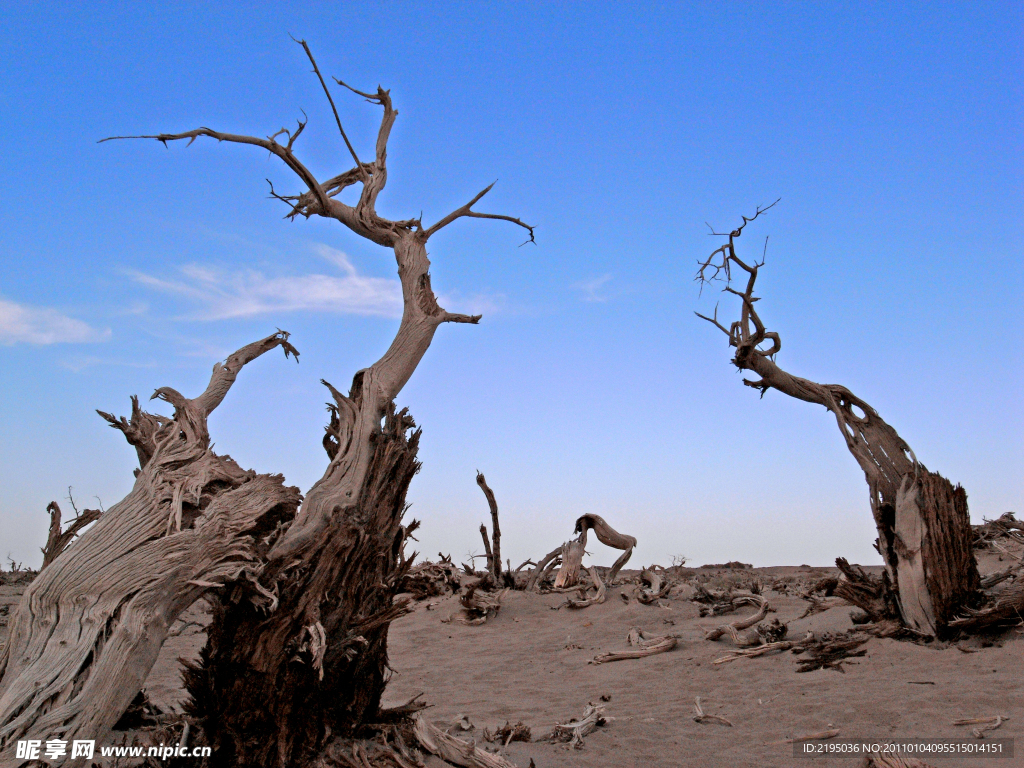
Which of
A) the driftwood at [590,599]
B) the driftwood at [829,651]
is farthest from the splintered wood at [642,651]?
the driftwood at [590,599]

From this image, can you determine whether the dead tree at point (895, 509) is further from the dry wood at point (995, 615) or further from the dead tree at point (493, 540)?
the dead tree at point (493, 540)

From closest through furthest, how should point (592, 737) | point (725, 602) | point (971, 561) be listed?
point (592, 737) < point (971, 561) < point (725, 602)

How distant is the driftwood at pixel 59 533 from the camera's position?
5543mm

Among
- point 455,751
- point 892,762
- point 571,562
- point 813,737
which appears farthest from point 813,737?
point 571,562

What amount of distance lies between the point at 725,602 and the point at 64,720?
8766 mm

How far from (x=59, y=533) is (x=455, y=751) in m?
3.48

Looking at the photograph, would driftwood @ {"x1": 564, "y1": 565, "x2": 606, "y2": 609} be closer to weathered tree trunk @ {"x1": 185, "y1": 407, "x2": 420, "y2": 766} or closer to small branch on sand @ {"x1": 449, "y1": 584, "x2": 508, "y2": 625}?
Result: small branch on sand @ {"x1": 449, "y1": 584, "x2": 508, "y2": 625}

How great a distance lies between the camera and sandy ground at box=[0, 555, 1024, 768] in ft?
17.6

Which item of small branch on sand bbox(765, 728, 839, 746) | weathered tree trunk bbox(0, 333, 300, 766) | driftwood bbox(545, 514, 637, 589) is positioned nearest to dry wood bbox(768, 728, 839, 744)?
small branch on sand bbox(765, 728, 839, 746)

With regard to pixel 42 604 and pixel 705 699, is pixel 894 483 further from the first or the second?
pixel 42 604

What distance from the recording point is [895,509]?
7.69 m

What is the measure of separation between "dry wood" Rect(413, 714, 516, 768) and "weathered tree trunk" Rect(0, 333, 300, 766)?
1.65 meters

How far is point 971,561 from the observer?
7434 millimetres

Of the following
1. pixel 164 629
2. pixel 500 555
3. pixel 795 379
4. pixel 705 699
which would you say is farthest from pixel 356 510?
pixel 500 555
